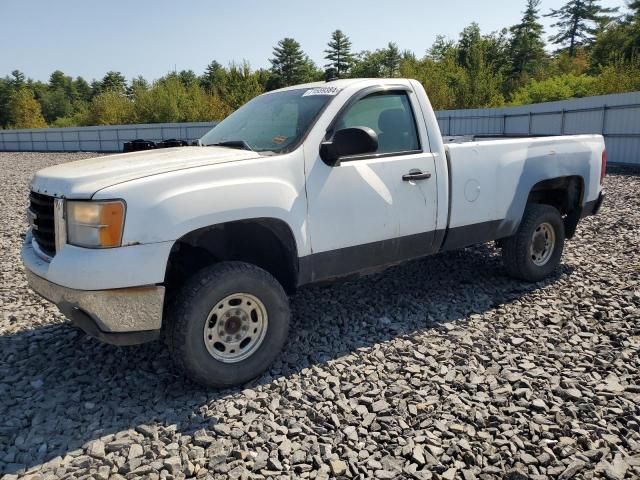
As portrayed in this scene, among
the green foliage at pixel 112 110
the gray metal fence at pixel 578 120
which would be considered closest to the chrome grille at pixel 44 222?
the gray metal fence at pixel 578 120

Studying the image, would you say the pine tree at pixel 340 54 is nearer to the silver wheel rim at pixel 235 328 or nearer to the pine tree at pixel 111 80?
the pine tree at pixel 111 80

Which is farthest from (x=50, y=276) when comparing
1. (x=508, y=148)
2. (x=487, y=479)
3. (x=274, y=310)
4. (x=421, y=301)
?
(x=508, y=148)

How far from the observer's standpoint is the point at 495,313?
15.5 feet

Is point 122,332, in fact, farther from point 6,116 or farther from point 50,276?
point 6,116

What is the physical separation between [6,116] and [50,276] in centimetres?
8841

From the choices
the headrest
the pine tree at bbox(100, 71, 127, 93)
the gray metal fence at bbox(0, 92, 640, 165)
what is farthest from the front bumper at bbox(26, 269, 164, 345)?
the pine tree at bbox(100, 71, 127, 93)

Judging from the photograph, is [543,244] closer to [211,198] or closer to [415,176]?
[415,176]

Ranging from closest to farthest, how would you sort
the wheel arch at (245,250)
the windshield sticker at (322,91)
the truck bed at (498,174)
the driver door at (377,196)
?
1. the wheel arch at (245,250)
2. the driver door at (377,196)
3. the windshield sticker at (322,91)
4. the truck bed at (498,174)

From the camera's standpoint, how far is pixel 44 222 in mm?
3402

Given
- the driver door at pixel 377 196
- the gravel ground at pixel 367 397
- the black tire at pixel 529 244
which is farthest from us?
the black tire at pixel 529 244

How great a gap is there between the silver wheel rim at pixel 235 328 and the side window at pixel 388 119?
5.29 ft

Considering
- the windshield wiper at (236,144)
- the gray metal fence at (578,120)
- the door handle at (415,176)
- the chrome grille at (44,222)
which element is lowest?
the chrome grille at (44,222)

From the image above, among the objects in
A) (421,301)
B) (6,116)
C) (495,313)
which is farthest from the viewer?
(6,116)

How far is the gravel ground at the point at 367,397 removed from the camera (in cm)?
273
